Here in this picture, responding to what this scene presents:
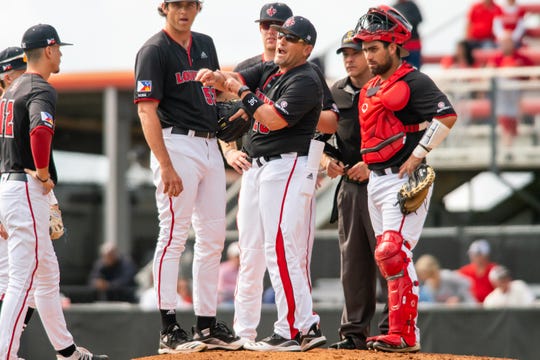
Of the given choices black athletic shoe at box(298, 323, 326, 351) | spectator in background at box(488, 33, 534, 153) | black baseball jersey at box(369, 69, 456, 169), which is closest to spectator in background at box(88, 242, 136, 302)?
spectator in background at box(488, 33, 534, 153)

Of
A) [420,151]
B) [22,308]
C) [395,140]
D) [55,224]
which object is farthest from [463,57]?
[22,308]

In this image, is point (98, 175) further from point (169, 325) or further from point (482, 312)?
point (169, 325)

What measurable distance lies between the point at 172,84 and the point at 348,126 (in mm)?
1633

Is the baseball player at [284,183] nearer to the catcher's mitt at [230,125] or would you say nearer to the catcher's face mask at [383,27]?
the catcher's mitt at [230,125]

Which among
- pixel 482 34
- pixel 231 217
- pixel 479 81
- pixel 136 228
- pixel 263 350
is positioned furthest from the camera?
pixel 136 228

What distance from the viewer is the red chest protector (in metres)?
8.13

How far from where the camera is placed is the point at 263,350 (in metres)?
7.97

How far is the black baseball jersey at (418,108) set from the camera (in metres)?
8.12

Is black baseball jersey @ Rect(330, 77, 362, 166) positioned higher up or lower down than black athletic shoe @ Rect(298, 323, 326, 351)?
higher up

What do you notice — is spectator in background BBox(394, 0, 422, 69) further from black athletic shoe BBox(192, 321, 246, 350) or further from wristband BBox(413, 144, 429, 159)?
black athletic shoe BBox(192, 321, 246, 350)

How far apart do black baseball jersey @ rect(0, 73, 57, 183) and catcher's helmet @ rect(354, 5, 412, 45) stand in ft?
7.58

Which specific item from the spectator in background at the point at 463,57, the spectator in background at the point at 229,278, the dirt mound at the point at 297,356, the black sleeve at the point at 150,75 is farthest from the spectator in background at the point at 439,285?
the black sleeve at the point at 150,75

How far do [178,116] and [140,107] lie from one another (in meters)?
0.28

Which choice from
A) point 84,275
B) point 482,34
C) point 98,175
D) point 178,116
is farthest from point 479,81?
point 98,175
